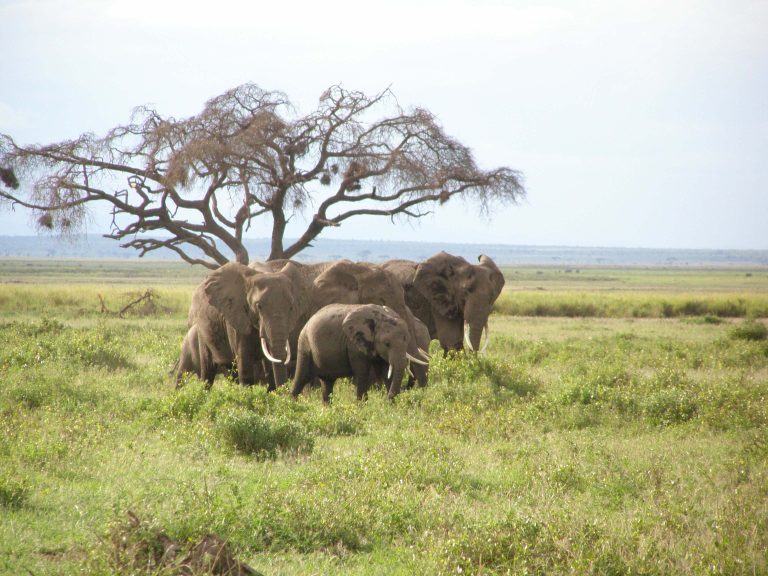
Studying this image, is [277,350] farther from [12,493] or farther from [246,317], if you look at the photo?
[12,493]

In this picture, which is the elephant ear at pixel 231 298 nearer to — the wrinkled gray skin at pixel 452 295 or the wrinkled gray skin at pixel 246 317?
the wrinkled gray skin at pixel 246 317

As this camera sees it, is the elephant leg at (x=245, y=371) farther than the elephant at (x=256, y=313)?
Yes

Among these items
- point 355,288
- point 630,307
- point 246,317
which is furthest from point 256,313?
point 630,307

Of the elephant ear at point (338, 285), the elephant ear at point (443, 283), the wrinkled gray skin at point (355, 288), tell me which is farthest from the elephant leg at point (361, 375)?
the elephant ear at point (443, 283)

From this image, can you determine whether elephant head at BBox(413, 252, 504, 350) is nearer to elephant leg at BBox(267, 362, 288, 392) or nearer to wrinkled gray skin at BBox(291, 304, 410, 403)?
wrinkled gray skin at BBox(291, 304, 410, 403)

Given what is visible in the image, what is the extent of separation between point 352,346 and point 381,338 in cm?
46

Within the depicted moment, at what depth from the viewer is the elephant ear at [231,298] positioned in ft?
46.9

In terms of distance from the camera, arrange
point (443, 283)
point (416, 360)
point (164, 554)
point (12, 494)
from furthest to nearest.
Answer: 1. point (443, 283)
2. point (416, 360)
3. point (12, 494)
4. point (164, 554)

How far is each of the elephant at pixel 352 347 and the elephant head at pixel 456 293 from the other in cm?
402

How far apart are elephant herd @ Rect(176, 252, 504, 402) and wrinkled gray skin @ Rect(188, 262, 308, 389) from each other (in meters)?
0.01

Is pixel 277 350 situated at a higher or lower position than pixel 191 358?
higher

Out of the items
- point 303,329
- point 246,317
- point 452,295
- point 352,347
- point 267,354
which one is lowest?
point 267,354

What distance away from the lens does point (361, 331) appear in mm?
13781

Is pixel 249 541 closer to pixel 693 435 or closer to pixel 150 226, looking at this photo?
pixel 693 435
